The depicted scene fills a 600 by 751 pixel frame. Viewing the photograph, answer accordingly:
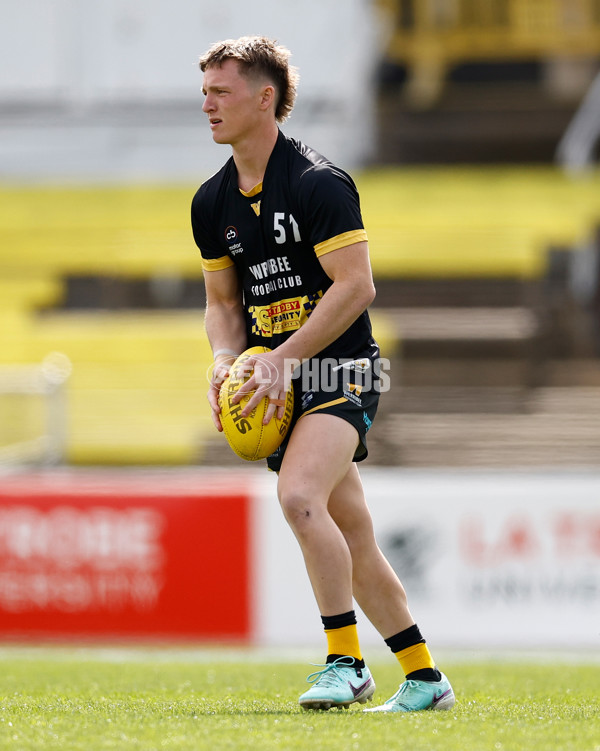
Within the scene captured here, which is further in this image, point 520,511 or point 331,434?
point 520,511

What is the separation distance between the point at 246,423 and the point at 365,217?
35.6 ft

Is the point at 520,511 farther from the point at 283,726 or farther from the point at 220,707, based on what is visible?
the point at 283,726

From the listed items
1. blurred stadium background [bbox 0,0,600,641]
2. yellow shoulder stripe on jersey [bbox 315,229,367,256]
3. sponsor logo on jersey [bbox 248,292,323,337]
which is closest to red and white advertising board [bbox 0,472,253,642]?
blurred stadium background [bbox 0,0,600,641]

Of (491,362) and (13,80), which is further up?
(13,80)

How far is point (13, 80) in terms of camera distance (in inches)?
661

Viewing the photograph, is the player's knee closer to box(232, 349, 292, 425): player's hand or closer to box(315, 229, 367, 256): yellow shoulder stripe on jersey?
box(232, 349, 292, 425): player's hand

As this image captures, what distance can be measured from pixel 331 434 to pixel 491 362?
9165mm

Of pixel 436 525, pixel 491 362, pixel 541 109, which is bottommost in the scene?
pixel 436 525

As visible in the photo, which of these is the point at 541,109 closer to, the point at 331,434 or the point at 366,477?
the point at 366,477

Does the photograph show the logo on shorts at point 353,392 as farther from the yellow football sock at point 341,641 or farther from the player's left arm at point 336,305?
the yellow football sock at point 341,641

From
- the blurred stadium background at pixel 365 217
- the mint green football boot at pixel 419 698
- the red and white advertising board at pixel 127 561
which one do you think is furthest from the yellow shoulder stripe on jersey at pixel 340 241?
the blurred stadium background at pixel 365 217

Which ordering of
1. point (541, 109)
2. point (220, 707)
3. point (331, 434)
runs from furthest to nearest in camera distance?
point (541, 109) → point (220, 707) → point (331, 434)

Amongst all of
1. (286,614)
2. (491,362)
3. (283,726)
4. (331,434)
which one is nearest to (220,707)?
(283,726)

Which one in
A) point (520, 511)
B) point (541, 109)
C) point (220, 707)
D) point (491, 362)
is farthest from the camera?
point (541, 109)
